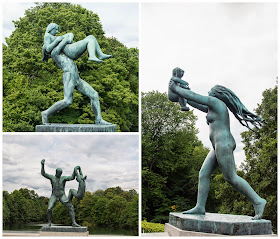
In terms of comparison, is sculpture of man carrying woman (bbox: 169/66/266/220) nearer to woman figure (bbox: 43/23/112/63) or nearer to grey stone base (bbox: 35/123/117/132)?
grey stone base (bbox: 35/123/117/132)

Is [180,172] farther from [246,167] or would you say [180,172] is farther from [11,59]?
[11,59]

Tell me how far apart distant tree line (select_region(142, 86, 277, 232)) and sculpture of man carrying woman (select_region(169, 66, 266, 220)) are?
10.8 metres

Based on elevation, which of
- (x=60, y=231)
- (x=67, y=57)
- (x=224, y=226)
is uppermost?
(x=67, y=57)

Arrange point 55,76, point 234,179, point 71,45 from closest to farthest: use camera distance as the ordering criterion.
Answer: point 234,179
point 71,45
point 55,76

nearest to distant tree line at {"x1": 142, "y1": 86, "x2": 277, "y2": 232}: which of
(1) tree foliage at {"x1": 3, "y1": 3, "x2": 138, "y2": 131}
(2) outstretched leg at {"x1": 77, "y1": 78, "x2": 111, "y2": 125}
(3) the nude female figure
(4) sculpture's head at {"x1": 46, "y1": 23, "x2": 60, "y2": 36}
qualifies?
(1) tree foliage at {"x1": 3, "y1": 3, "x2": 138, "y2": 131}

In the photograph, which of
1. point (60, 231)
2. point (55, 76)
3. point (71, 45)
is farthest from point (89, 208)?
point (71, 45)

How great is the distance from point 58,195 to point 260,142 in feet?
35.7

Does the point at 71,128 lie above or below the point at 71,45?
below

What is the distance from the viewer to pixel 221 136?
231 inches

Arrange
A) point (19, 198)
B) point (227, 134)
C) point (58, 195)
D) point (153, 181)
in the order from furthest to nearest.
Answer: point (153, 181)
point (19, 198)
point (58, 195)
point (227, 134)

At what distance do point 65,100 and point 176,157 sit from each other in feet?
49.9

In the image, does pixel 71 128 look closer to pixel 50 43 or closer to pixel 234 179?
pixel 50 43

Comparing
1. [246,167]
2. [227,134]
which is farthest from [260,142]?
[227,134]

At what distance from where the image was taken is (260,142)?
54.4 ft
